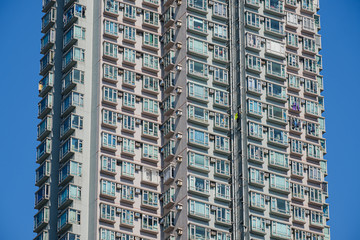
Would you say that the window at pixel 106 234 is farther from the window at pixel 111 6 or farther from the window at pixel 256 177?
the window at pixel 111 6

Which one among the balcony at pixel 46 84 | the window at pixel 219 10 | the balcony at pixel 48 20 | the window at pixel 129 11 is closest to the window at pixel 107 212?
the balcony at pixel 46 84

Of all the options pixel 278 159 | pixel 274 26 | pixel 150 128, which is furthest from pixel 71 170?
pixel 274 26

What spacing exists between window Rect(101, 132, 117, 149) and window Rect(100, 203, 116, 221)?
769 centimetres

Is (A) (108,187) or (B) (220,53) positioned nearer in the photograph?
(A) (108,187)

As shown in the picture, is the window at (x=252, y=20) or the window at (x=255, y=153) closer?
the window at (x=255, y=153)

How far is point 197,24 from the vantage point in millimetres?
168625

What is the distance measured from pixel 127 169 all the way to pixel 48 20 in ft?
80.5

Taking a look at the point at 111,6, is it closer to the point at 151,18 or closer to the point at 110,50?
the point at 151,18

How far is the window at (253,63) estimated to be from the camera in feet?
554

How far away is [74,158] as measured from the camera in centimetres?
15900

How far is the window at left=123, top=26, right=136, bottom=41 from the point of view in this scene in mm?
166875

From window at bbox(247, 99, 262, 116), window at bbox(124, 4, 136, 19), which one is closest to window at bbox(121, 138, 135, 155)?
window at bbox(247, 99, 262, 116)

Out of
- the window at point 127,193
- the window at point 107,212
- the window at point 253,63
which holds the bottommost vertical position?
the window at point 107,212

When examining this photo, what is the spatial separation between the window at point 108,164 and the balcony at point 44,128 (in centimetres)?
939
